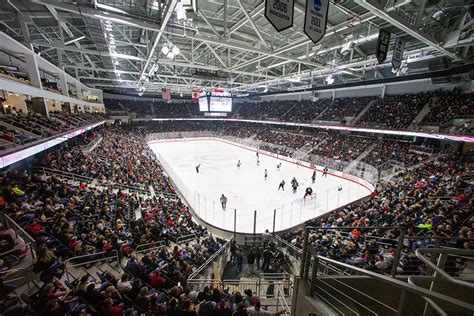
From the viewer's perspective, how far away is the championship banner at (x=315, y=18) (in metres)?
5.26

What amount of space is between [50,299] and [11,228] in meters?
3.64

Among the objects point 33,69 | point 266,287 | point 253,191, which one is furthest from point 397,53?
point 33,69

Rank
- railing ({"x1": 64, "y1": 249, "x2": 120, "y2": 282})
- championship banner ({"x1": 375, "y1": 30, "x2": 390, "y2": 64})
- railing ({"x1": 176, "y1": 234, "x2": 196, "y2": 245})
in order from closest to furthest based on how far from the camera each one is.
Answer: railing ({"x1": 64, "y1": 249, "x2": 120, "y2": 282}) < championship banner ({"x1": 375, "y1": 30, "x2": 390, "y2": 64}) < railing ({"x1": 176, "y1": 234, "x2": 196, "y2": 245})

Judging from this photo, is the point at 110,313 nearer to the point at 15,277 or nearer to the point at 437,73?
the point at 15,277

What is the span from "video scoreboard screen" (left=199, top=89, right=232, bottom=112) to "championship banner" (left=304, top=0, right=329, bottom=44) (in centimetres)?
2802

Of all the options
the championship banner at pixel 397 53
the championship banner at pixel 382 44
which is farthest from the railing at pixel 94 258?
the championship banner at pixel 397 53

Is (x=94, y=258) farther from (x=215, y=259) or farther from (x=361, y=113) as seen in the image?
(x=361, y=113)

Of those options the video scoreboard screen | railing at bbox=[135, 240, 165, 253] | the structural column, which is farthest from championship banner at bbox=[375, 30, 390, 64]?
the video scoreboard screen

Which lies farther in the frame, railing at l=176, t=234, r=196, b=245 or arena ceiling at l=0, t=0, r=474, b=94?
railing at l=176, t=234, r=196, b=245

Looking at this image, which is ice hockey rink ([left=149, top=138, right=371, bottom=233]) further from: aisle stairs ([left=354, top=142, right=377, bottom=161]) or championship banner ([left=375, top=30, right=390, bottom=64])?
championship banner ([left=375, top=30, right=390, bottom=64])

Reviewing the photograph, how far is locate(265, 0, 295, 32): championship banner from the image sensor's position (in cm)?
461

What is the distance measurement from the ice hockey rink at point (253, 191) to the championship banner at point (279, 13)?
27.5 feet

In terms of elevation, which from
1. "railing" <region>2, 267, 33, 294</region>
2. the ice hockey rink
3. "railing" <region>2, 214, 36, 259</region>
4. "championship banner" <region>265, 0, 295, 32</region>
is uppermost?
"championship banner" <region>265, 0, 295, 32</region>

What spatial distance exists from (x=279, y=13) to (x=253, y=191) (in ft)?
43.0
